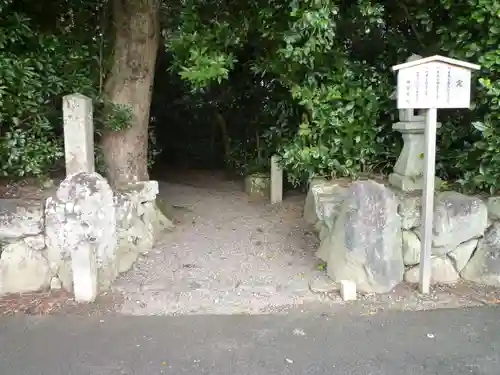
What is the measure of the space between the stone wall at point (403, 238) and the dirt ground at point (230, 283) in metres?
0.14

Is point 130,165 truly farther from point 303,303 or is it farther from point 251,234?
point 303,303

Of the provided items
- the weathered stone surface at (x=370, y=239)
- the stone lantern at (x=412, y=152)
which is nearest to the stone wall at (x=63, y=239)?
the weathered stone surface at (x=370, y=239)

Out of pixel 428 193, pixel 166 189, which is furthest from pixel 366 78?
pixel 166 189

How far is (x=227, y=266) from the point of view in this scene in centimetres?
473

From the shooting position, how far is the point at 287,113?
6.75 m

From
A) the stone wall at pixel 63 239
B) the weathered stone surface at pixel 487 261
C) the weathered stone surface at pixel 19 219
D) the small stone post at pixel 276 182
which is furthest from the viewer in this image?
the small stone post at pixel 276 182

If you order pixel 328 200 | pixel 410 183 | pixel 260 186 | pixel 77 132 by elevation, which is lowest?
pixel 260 186

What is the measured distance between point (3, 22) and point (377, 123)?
11.9 feet

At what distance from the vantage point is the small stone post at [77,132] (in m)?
4.14

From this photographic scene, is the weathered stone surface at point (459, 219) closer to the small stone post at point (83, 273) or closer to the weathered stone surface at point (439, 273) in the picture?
the weathered stone surface at point (439, 273)

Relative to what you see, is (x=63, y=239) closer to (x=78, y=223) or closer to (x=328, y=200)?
(x=78, y=223)

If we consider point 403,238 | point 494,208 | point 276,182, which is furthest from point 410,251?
point 276,182

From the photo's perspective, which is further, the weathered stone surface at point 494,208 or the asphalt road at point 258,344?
the weathered stone surface at point 494,208

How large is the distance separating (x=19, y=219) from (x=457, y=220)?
3525 millimetres
